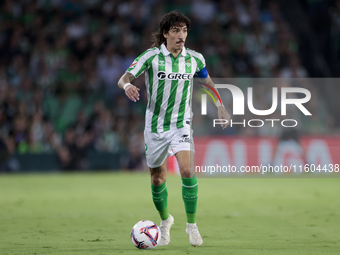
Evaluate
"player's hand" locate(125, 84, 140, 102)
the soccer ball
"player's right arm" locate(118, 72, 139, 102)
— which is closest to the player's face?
"player's right arm" locate(118, 72, 139, 102)

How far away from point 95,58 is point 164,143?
12264mm

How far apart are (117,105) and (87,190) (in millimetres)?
5474

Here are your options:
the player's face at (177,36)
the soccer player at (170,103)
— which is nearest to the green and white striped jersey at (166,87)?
the soccer player at (170,103)

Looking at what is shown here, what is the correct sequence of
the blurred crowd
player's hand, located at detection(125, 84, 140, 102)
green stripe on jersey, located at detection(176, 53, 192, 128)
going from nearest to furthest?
player's hand, located at detection(125, 84, 140, 102) → green stripe on jersey, located at detection(176, 53, 192, 128) → the blurred crowd

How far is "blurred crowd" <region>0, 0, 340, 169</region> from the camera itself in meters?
16.0

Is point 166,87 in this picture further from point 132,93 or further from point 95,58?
point 95,58

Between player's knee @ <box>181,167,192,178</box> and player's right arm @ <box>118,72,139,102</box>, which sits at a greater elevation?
player's right arm @ <box>118,72,139,102</box>

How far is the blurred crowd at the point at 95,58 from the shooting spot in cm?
1600

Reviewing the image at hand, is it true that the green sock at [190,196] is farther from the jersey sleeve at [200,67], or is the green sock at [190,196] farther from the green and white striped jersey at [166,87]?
the jersey sleeve at [200,67]

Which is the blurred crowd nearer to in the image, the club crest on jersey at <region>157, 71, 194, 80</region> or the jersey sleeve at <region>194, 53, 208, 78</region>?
the jersey sleeve at <region>194, 53, 208, 78</region>

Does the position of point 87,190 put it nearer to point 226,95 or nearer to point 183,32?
point 226,95

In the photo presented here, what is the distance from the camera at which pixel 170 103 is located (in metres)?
5.93

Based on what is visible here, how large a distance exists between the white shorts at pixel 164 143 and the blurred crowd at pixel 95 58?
956 cm

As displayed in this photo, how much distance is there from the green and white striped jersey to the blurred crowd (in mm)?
9606
